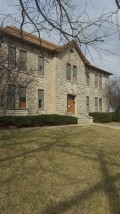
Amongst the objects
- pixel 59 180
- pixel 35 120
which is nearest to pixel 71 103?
pixel 35 120

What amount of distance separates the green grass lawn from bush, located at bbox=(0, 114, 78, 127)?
10438mm

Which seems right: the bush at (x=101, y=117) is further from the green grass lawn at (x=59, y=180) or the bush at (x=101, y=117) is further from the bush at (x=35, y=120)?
the green grass lawn at (x=59, y=180)

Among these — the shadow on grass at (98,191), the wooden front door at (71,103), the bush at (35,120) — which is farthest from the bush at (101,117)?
the shadow on grass at (98,191)

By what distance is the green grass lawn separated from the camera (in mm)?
7730

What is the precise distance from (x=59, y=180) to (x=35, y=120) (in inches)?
692

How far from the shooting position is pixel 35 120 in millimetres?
26953

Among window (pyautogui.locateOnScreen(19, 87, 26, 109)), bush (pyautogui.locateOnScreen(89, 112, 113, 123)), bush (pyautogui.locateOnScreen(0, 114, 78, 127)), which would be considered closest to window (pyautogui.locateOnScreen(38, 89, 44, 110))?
window (pyautogui.locateOnScreen(19, 87, 26, 109))

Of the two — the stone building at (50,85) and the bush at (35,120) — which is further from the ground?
the stone building at (50,85)

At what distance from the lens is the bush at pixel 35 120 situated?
25219 millimetres

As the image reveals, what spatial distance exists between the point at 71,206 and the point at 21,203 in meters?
1.16

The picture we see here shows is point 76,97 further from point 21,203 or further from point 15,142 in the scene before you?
point 21,203

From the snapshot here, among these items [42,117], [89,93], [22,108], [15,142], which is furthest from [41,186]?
[89,93]

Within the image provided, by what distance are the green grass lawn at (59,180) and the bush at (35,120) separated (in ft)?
34.2

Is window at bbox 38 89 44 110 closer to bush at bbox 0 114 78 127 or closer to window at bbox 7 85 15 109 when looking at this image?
bush at bbox 0 114 78 127
